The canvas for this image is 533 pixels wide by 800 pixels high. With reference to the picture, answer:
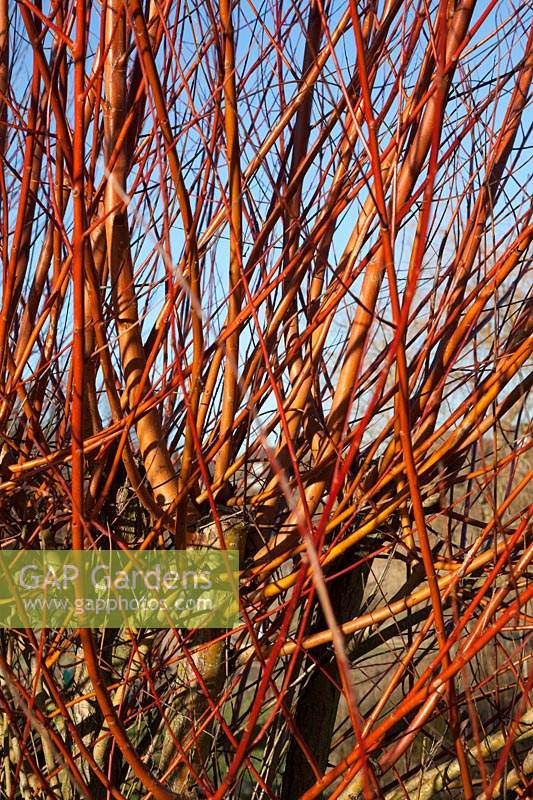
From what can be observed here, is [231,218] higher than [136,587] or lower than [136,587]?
higher

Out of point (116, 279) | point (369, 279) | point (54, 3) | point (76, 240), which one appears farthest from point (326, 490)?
point (54, 3)

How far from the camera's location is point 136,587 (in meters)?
1.32

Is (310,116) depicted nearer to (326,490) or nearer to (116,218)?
(116,218)

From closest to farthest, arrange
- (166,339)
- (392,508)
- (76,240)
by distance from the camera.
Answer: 1. (76,240)
2. (392,508)
3. (166,339)

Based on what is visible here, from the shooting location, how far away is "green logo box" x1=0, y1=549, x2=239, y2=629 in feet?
4.06

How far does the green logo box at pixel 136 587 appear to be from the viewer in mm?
1238

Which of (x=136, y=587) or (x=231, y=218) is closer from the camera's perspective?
(x=231, y=218)

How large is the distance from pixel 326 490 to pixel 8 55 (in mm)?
1091

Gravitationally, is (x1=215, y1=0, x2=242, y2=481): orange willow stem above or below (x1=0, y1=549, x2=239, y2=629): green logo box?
above

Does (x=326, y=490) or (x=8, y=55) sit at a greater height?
(x=8, y=55)

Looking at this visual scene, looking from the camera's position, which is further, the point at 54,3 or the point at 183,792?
the point at 183,792

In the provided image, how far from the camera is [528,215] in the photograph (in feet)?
3.61

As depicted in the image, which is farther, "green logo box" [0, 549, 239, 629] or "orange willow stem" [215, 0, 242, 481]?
"green logo box" [0, 549, 239, 629]

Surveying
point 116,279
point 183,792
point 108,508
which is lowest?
point 183,792
